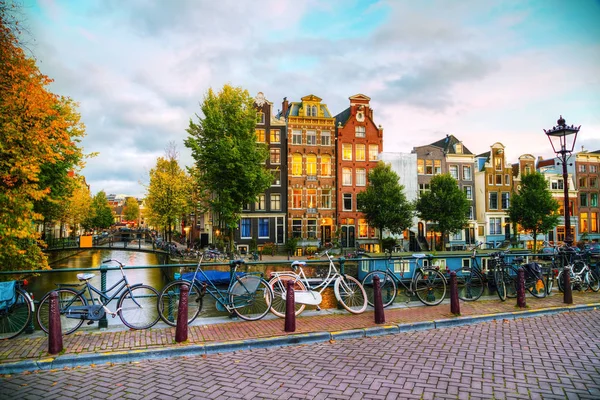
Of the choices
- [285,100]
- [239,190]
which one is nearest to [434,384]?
[239,190]

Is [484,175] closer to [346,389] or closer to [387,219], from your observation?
[387,219]

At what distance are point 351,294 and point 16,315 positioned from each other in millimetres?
7222

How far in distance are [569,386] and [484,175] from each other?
47.4 m

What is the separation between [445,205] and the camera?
120ft

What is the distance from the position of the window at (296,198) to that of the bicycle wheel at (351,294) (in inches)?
1207

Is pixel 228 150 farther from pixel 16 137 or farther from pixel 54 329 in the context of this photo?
pixel 54 329

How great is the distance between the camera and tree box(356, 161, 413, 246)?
35000mm

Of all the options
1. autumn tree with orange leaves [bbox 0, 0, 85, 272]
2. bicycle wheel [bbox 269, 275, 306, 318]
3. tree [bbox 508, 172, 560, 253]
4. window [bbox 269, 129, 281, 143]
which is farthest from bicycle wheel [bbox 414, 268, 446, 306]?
tree [bbox 508, 172, 560, 253]

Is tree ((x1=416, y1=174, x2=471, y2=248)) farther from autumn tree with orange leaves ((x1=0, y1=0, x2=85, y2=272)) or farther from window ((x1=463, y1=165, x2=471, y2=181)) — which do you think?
autumn tree with orange leaves ((x1=0, y1=0, x2=85, y2=272))

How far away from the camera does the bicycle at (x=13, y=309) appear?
7129mm

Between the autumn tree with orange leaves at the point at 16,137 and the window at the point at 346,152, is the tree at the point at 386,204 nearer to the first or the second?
the window at the point at 346,152

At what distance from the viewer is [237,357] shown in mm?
6305

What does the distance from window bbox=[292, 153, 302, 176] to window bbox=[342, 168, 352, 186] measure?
5.25 metres

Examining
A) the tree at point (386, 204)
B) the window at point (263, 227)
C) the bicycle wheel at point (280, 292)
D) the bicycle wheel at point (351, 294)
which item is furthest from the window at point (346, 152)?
the bicycle wheel at point (280, 292)
